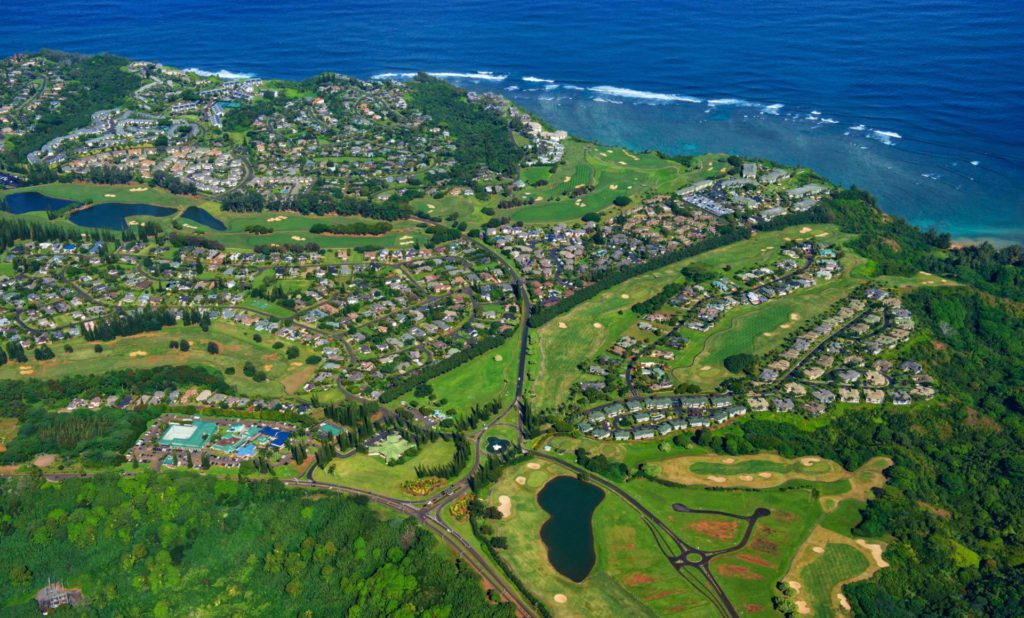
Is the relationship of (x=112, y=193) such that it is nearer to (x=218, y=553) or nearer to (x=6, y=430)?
(x=6, y=430)

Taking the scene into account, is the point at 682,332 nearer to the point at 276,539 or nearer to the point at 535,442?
the point at 535,442

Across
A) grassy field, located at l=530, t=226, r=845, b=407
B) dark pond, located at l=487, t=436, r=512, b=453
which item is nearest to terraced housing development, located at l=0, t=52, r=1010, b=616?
dark pond, located at l=487, t=436, r=512, b=453

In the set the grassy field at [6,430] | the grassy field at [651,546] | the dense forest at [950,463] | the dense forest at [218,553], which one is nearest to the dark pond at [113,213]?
the grassy field at [6,430]

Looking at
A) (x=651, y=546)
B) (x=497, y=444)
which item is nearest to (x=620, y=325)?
(x=497, y=444)

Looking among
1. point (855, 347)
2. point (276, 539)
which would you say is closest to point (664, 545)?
point (276, 539)

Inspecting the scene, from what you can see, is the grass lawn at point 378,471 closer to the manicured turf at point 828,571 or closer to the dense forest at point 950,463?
the dense forest at point 950,463

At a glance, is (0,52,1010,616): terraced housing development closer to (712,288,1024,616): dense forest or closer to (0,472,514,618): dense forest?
(0,472,514,618): dense forest
